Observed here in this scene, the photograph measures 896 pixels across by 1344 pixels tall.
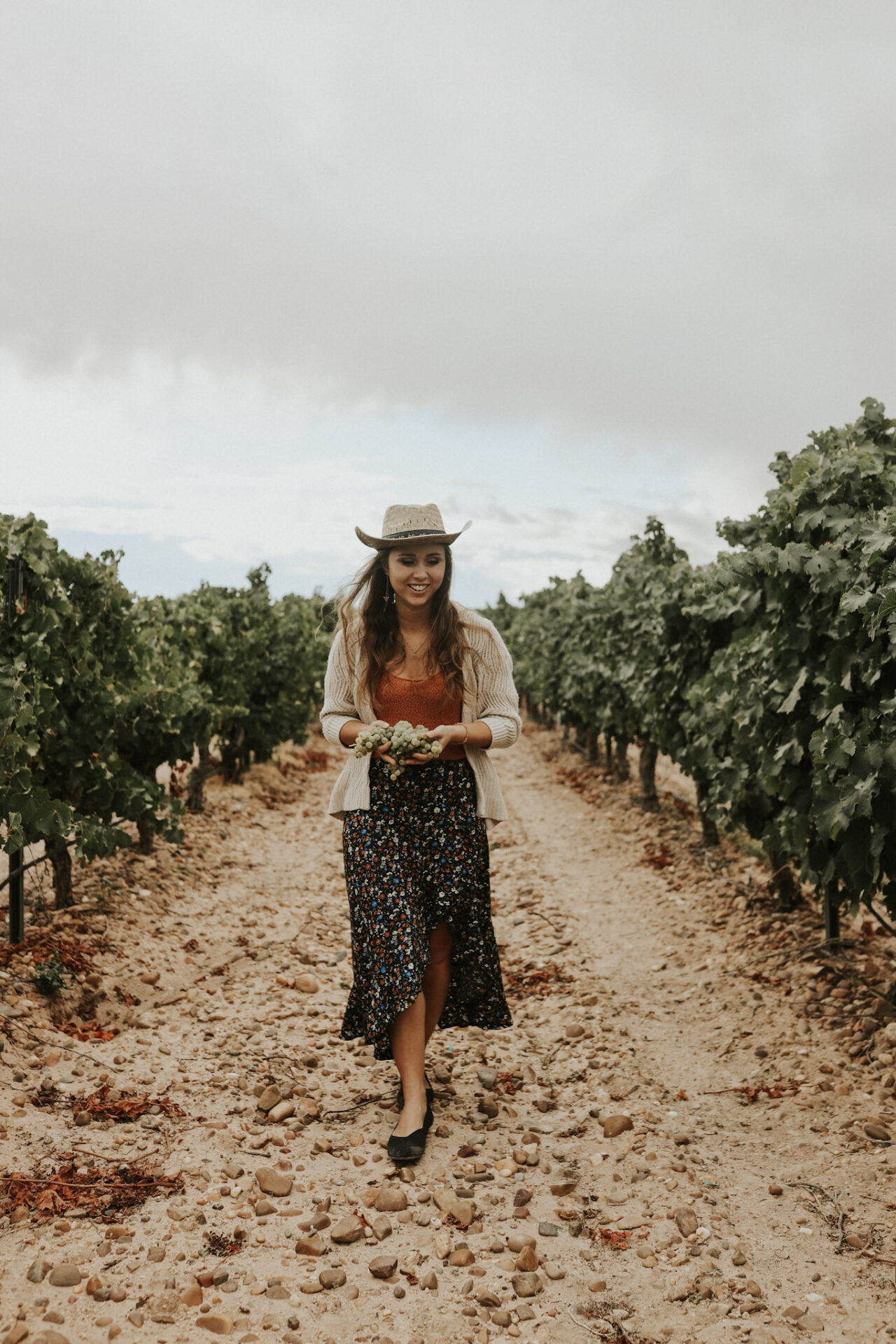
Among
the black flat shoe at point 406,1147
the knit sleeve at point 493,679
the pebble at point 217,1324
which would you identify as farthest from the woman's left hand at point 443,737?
the pebble at point 217,1324

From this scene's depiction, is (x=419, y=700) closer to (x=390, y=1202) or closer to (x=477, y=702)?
(x=477, y=702)

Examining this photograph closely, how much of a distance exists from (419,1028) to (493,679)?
1.37 meters

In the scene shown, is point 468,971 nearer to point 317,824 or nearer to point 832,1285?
point 832,1285

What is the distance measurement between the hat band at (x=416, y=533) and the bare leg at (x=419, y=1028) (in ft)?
4.97

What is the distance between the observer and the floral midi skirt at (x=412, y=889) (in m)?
3.56

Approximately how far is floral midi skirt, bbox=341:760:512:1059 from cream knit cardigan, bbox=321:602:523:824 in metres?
0.07

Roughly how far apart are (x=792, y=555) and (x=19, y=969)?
469 cm

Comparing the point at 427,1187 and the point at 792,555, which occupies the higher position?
the point at 792,555

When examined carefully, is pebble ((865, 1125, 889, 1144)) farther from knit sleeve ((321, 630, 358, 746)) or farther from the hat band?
the hat band

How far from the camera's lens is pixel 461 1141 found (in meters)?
3.71

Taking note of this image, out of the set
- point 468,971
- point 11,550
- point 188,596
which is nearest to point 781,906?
point 468,971

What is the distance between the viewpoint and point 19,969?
5.20m

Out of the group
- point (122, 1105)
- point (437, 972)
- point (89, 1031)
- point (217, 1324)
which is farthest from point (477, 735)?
point (89, 1031)

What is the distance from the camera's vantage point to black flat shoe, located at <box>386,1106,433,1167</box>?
3475mm
